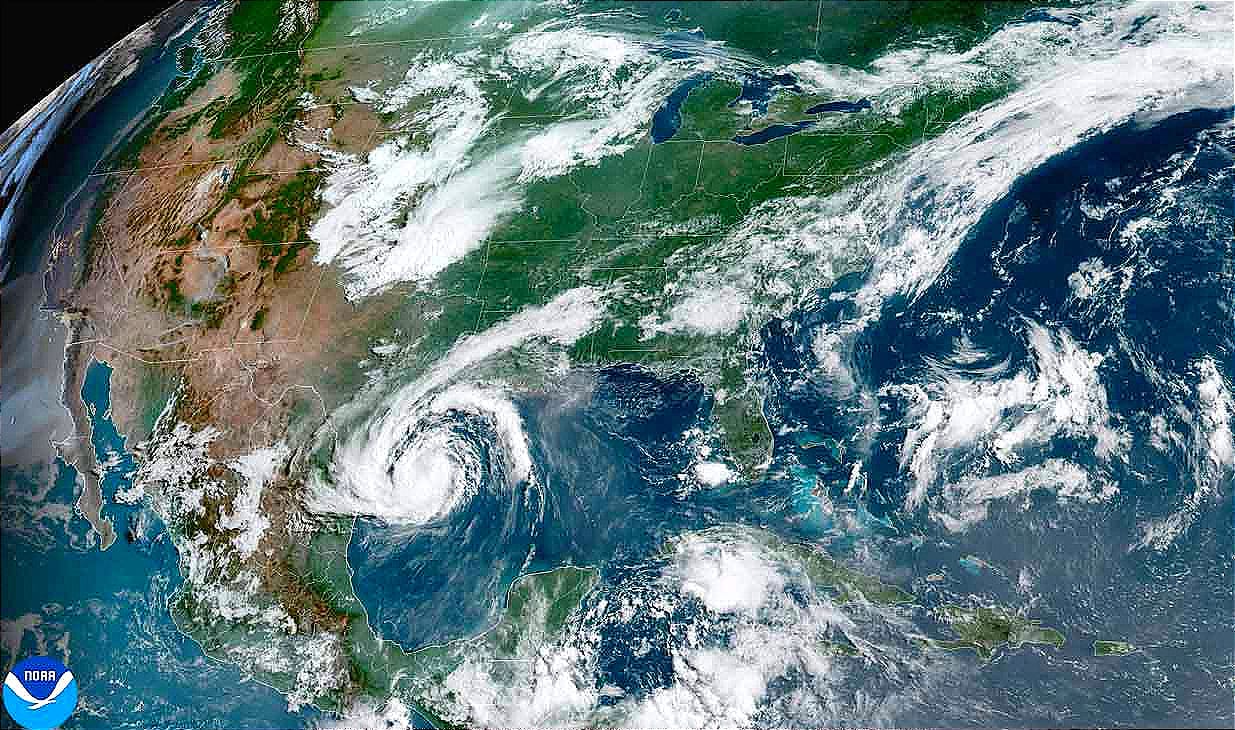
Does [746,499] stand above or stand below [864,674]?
above

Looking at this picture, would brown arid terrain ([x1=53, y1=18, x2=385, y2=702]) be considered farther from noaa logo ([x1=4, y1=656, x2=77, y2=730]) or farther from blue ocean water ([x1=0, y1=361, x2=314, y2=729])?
noaa logo ([x1=4, y1=656, x2=77, y2=730])

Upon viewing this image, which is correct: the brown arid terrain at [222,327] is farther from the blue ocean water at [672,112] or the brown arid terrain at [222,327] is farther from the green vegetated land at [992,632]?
the green vegetated land at [992,632]

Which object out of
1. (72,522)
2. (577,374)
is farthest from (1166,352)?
(72,522)

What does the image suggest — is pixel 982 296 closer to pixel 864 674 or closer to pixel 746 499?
pixel 746 499

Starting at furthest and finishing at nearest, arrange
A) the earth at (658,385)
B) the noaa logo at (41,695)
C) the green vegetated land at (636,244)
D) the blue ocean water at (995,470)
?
the noaa logo at (41,695) → the green vegetated land at (636,244) → the earth at (658,385) → the blue ocean water at (995,470)

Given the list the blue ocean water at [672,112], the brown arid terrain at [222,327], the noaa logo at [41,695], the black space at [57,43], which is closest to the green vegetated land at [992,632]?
the brown arid terrain at [222,327]

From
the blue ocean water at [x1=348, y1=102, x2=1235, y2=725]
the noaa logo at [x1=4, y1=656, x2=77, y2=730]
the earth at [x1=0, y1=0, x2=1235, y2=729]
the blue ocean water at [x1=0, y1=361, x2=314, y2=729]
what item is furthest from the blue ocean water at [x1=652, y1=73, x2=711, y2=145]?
→ the noaa logo at [x1=4, y1=656, x2=77, y2=730]
